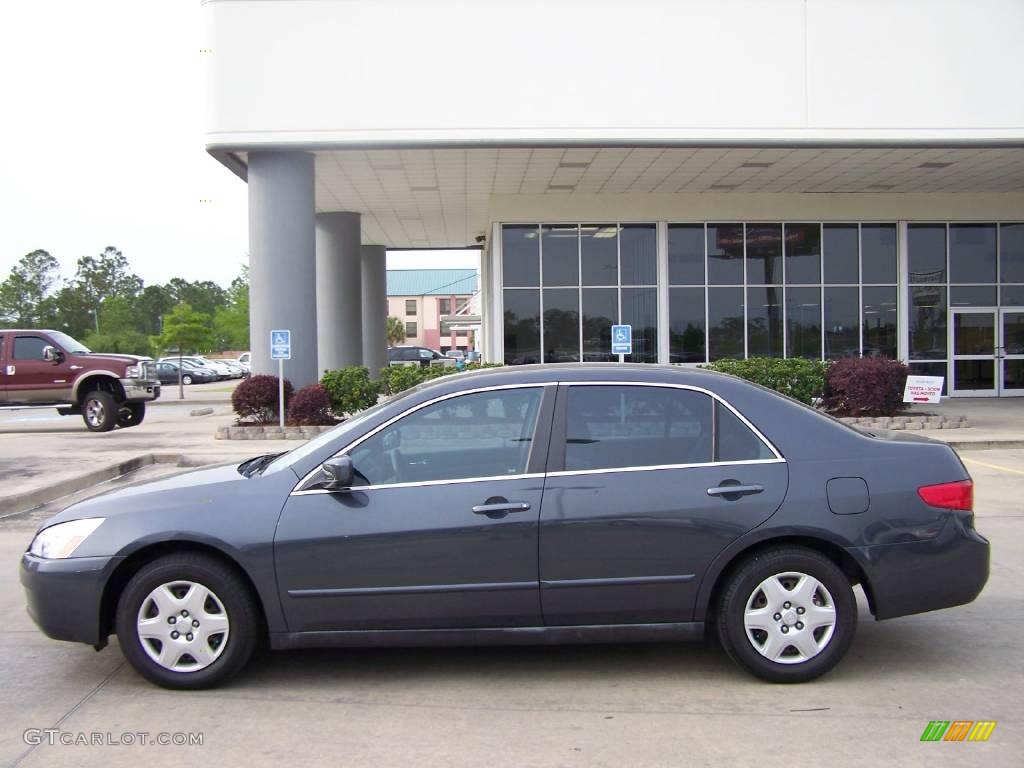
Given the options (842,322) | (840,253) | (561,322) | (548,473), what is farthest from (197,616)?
(840,253)

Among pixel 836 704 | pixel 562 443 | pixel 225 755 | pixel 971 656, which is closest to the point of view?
pixel 225 755

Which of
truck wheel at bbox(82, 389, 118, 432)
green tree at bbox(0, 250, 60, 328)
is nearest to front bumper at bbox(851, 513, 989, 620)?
truck wheel at bbox(82, 389, 118, 432)

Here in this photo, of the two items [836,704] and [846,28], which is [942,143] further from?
[836,704]

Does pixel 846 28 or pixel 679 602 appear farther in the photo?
pixel 846 28

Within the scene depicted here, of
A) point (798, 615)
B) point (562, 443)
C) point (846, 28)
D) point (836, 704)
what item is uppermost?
point (846, 28)

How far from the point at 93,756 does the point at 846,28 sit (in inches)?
703

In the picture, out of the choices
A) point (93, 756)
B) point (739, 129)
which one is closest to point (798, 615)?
point (93, 756)

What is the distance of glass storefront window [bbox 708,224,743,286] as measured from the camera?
75.8 feet

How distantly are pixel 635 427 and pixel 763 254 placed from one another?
1959cm

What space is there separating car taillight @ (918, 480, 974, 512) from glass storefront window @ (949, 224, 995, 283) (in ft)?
70.3

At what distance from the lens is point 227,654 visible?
4.55 m

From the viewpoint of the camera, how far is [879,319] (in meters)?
23.7

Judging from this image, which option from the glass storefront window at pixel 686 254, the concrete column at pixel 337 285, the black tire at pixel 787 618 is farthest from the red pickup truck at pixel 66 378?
the black tire at pixel 787 618

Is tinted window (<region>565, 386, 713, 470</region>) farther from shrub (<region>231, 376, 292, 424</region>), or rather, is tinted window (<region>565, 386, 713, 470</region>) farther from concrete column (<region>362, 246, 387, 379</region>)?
concrete column (<region>362, 246, 387, 379</region>)
